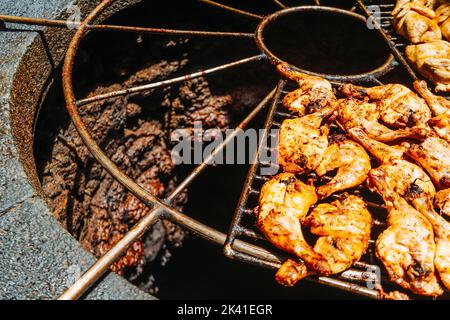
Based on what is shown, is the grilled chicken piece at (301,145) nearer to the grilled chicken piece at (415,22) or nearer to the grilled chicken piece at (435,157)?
the grilled chicken piece at (435,157)

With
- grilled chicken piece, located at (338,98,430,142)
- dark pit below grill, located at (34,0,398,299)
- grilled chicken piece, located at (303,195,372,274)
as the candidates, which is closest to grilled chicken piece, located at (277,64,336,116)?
grilled chicken piece, located at (338,98,430,142)

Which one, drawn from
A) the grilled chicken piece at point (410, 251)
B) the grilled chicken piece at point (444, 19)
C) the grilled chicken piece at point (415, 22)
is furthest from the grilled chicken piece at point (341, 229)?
the grilled chicken piece at point (444, 19)

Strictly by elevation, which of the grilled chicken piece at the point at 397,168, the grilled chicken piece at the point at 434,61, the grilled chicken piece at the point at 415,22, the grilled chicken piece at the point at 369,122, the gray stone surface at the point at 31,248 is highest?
the grilled chicken piece at the point at 415,22

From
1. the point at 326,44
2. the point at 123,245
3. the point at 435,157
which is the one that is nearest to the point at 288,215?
the point at 123,245

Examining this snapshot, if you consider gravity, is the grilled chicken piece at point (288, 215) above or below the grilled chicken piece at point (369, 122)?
below
